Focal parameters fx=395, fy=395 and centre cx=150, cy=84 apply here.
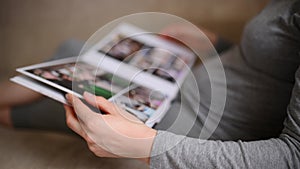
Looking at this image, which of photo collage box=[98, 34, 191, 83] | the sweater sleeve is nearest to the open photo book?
photo collage box=[98, 34, 191, 83]

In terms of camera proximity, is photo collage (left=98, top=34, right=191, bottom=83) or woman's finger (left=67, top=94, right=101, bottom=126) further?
photo collage (left=98, top=34, right=191, bottom=83)

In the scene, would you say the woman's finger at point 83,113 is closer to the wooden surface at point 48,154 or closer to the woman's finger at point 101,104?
the woman's finger at point 101,104

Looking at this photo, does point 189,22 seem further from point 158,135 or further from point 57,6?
point 158,135

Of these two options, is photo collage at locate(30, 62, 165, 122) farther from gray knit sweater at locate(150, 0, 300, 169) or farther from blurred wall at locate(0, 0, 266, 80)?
blurred wall at locate(0, 0, 266, 80)

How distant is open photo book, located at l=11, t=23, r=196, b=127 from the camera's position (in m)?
0.64

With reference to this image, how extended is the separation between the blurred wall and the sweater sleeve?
49cm

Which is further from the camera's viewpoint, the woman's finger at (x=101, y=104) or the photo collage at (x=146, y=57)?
the photo collage at (x=146, y=57)

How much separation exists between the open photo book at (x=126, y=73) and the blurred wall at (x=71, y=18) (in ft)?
0.44

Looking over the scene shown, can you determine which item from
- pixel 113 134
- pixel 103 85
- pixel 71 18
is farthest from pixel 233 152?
pixel 71 18

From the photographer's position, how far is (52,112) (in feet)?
2.72

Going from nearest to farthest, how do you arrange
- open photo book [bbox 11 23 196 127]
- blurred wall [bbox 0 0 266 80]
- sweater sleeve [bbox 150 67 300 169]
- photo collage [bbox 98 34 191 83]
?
sweater sleeve [bbox 150 67 300 169] < open photo book [bbox 11 23 196 127] < photo collage [bbox 98 34 191 83] < blurred wall [bbox 0 0 266 80]

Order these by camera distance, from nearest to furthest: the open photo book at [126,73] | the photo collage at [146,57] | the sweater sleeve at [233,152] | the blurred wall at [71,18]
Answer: the sweater sleeve at [233,152] → the open photo book at [126,73] → the photo collage at [146,57] → the blurred wall at [71,18]

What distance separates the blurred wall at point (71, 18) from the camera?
101 cm

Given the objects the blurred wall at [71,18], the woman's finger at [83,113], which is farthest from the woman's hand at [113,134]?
the blurred wall at [71,18]
